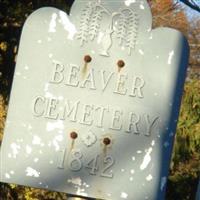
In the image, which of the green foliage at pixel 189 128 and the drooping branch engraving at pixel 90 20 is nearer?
the drooping branch engraving at pixel 90 20

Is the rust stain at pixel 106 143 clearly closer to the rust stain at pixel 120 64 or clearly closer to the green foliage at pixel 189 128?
the rust stain at pixel 120 64

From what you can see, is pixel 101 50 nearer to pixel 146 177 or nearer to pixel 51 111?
pixel 51 111

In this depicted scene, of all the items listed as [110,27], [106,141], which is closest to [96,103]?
[106,141]

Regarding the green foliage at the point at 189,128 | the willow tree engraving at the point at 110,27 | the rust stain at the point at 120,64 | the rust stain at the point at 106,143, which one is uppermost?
the willow tree engraving at the point at 110,27

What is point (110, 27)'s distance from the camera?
3.32 meters

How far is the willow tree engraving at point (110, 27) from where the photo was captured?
331 cm

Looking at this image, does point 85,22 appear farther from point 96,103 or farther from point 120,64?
point 96,103

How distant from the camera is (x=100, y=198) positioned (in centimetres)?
324

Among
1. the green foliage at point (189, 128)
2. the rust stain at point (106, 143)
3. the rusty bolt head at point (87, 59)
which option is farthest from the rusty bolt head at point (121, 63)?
the green foliage at point (189, 128)

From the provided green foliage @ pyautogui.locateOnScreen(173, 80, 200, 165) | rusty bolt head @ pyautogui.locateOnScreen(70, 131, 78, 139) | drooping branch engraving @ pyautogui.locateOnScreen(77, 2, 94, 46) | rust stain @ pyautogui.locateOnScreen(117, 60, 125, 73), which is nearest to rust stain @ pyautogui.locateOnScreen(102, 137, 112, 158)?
rusty bolt head @ pyautogui.locateOnScreen(70, 131, 78, 139)

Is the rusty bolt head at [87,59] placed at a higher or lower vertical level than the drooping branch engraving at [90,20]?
lower

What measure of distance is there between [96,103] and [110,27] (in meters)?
0.36

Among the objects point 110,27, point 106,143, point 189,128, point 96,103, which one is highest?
point 110,27

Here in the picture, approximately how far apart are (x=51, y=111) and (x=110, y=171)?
0.39 m
